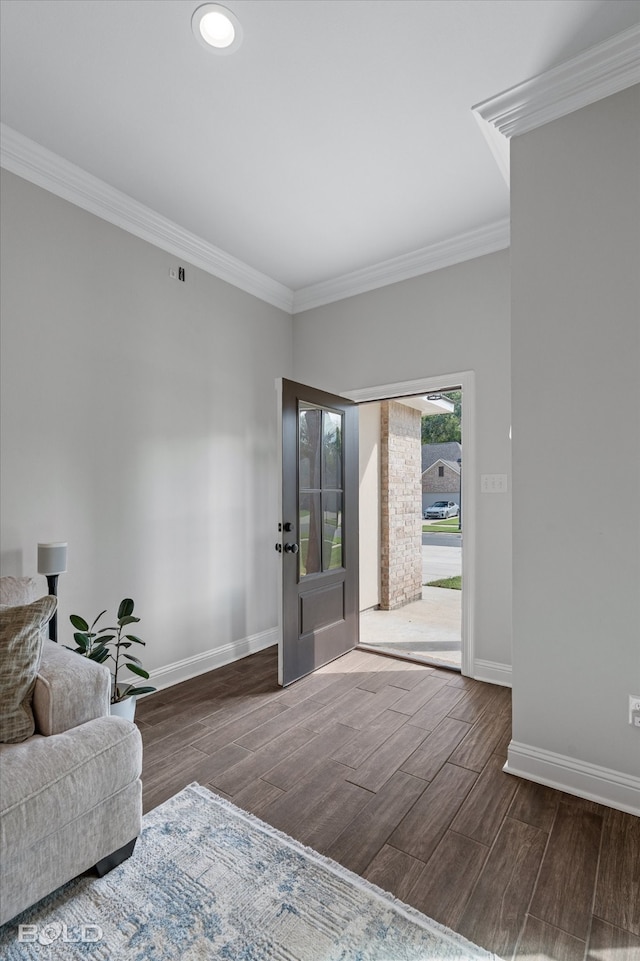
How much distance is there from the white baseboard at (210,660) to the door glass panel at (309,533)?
0.80m

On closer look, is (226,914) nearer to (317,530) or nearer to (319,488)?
(317,530)

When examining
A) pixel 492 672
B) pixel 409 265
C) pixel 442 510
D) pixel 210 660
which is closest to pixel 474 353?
pixel 409 265

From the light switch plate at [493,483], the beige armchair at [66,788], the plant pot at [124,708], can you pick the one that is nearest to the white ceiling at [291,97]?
the light switch plate at [493,483]

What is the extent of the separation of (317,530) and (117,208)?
2.33 metres

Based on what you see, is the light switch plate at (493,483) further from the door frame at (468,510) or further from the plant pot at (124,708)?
the plant pot at (124,708)

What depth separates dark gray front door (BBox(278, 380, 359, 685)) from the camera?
10.1ft

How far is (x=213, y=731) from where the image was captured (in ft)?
7.98

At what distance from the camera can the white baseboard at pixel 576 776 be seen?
5.94 feet

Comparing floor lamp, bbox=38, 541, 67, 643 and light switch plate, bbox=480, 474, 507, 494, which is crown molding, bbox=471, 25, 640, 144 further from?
floor lamp, bbox=38, 541, 67, 643

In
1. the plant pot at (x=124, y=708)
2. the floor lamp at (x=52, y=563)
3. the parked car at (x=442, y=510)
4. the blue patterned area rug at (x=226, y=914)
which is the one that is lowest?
the blue patterned area rug at (x=226, y=914)

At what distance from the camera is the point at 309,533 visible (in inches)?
132

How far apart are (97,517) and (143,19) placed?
2.17 m

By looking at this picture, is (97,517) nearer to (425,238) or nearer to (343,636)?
(343,636)

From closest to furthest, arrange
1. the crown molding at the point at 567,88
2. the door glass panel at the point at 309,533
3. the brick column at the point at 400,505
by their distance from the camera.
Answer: the crown molding at the point at 567,88
the door glass panel at the point at 309,533
the brick column at the point at 400,505
